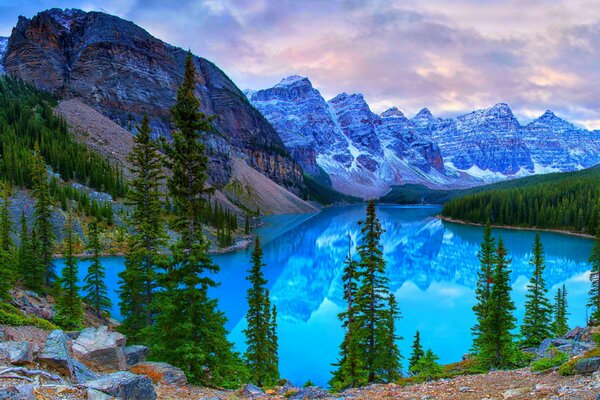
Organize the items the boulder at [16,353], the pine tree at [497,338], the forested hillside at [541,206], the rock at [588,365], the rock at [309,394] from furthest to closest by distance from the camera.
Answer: the forested hillside at [541,206]
the pine tree at [497,338]
the rock at [309,394]
the rock at [588,365]
the boulder at [16,353]

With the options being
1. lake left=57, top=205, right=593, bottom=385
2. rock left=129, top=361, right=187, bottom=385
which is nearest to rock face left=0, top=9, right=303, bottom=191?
lake left=57, top=205, right=593, bottom=385

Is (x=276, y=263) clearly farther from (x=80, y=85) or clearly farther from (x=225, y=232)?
(x=80, y=85)

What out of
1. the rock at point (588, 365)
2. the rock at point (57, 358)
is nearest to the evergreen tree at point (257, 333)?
the rock at point (57, 358)

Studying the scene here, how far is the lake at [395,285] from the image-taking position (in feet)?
99.6

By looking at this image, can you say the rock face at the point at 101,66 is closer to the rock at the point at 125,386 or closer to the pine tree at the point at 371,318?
the pine tree at the point at 371,318

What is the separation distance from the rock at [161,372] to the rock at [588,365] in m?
10.1

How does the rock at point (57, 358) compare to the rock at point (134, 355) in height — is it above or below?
above

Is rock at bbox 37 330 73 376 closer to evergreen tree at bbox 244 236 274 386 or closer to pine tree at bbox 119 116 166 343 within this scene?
evergreen tree at bbox 244 236 274 386

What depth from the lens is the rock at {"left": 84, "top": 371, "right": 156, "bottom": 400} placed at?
6832 millimetres

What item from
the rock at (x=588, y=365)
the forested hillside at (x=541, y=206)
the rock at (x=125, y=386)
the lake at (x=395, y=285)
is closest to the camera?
the rock at (x=125, y=386)

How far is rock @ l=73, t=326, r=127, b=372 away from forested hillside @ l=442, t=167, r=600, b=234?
107 m

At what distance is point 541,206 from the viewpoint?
366 ft

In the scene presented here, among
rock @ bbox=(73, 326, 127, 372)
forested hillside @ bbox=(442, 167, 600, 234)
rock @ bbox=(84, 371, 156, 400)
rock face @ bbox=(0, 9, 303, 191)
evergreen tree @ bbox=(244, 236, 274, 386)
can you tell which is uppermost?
rock face @ bbox=(0, 9, 303, 191)

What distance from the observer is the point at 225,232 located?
3108 inches
